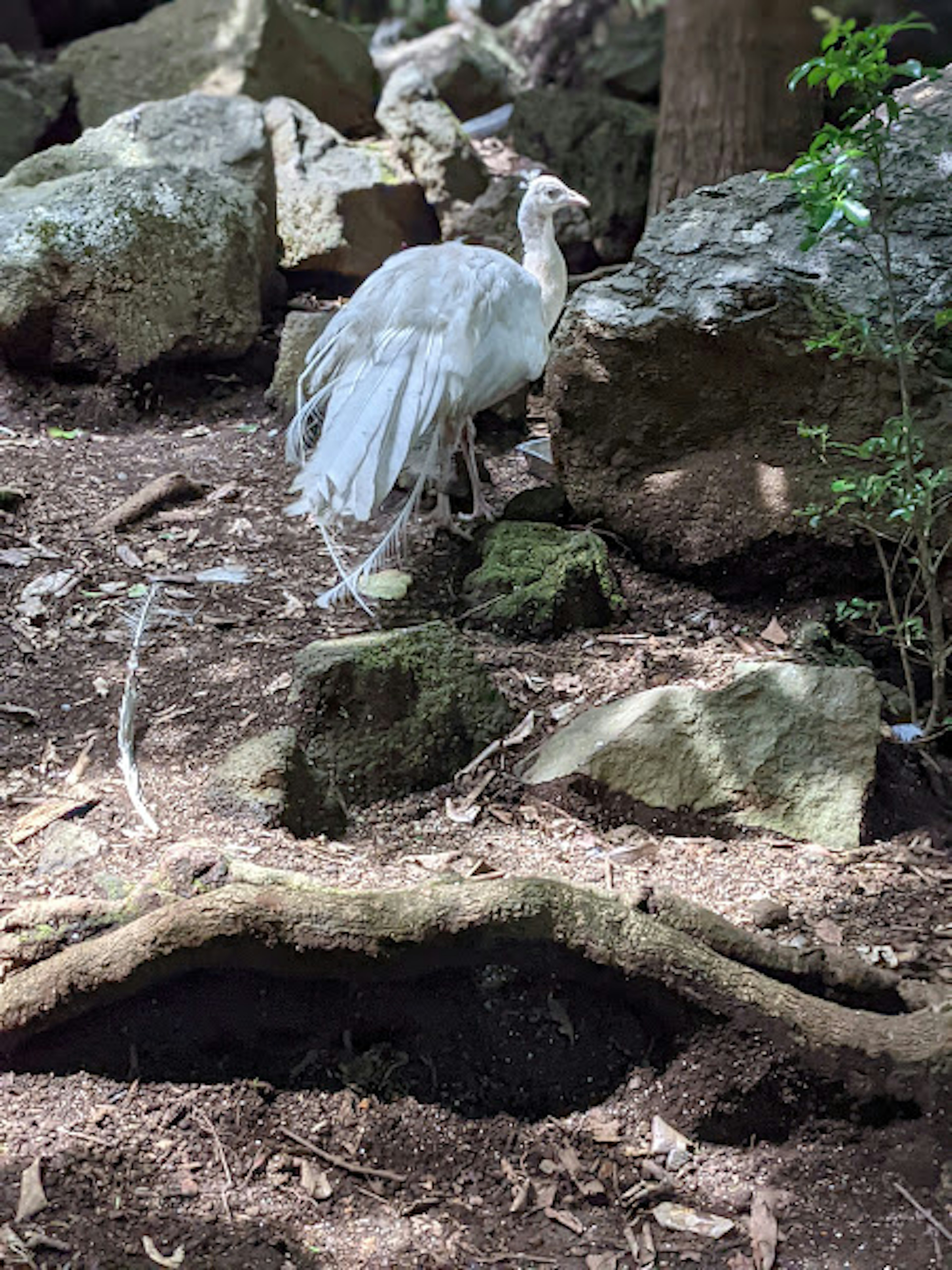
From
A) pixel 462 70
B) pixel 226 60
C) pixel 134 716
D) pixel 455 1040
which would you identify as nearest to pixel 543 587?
pixel 134 716

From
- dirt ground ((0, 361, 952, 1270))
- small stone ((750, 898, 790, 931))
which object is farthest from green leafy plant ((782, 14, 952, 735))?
small stone ((750, 898, 790, 931))

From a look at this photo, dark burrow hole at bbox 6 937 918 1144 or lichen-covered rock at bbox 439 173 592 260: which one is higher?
lichen-covered rock at bbox 439 173 592 260

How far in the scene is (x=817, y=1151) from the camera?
216cm

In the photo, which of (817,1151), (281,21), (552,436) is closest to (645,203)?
(281,21)

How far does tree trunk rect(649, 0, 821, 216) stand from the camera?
17.2 ft

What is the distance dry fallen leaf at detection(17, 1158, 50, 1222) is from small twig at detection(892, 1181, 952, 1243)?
58.9 inches

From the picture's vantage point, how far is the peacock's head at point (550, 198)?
5.37 metres

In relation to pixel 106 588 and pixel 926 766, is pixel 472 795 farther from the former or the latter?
pixel 106 588

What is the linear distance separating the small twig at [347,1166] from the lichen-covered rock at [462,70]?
864cm

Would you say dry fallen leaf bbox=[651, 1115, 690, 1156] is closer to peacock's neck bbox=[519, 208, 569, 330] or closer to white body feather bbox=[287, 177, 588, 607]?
white body feather bbox=[287, 177, 588, 607]

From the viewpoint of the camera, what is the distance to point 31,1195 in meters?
1.95

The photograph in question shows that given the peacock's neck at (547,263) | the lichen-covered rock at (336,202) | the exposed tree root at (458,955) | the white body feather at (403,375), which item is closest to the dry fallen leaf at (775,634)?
the white body feather at (403,375)

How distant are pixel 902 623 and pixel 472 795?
1307mm

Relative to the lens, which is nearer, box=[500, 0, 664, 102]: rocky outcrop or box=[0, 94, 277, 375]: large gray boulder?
box=[0, 94, 277, 375]: large gray boulder
